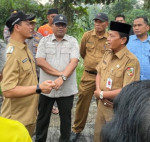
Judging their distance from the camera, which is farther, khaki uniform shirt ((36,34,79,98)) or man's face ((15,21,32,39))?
khaki uniform shirt ((36,34,79,98))

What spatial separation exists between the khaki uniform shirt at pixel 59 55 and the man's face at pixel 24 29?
24.1 inches

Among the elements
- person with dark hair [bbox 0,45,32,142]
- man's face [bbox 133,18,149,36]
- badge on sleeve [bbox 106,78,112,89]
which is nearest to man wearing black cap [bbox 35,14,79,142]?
badge on sleeve [bbox 106,78,112,89]

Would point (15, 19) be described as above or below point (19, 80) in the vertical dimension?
above

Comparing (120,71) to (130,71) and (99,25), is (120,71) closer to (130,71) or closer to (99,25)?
(130,71)

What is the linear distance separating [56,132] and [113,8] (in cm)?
3334

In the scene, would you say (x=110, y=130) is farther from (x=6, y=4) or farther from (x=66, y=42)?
(x=6, y=4)

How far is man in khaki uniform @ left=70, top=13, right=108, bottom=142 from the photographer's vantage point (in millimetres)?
3455

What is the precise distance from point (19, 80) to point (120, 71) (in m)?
1.07

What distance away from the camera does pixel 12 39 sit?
2.26 meters

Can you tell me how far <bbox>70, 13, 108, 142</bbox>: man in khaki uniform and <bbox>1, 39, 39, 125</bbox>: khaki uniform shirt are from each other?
48.2 inches

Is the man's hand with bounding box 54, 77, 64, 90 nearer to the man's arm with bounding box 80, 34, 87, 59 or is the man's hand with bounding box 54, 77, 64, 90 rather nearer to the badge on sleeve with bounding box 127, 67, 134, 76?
the badge on sleeve with bounding box 127, 67, 134, 76

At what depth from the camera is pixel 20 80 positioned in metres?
2.20

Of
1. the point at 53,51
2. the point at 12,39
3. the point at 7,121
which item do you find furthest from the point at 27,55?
the point at 7,121

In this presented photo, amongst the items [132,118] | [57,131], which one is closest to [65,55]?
[57,131]
